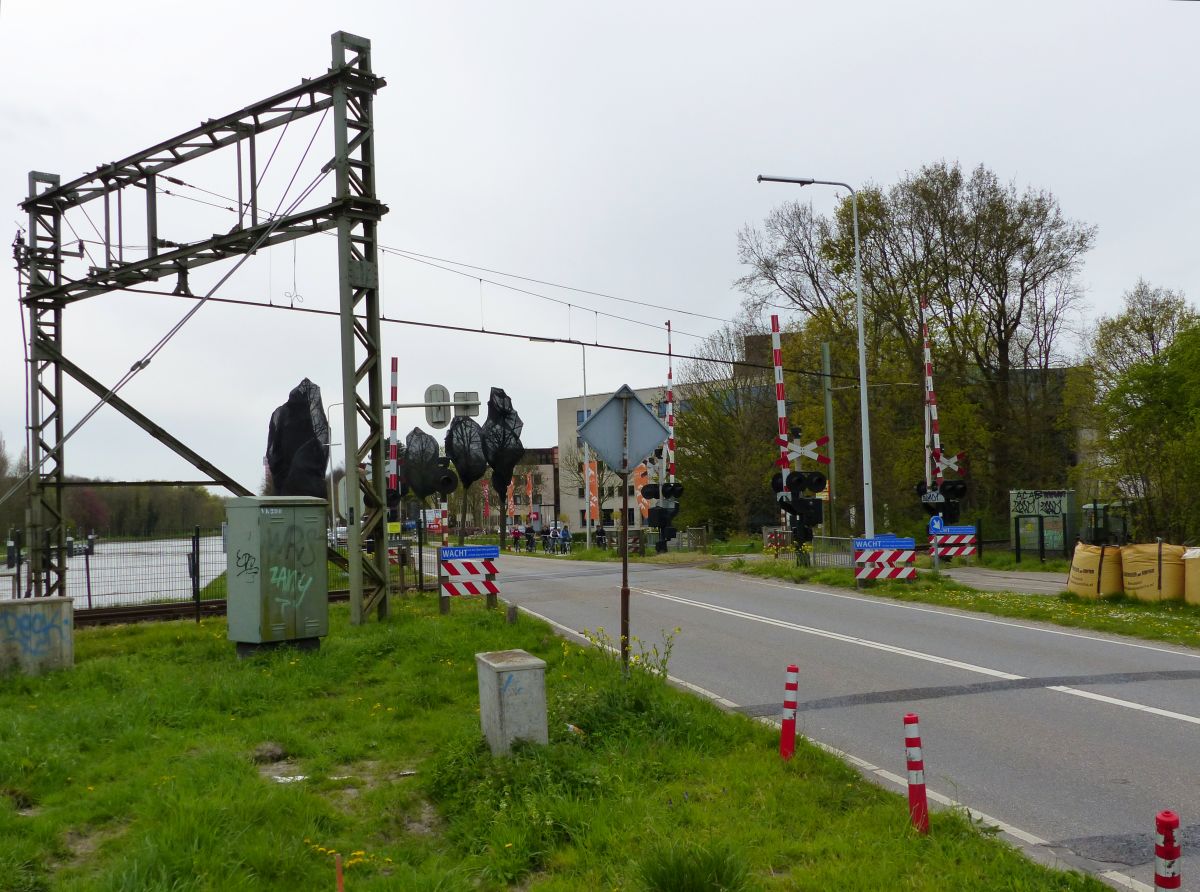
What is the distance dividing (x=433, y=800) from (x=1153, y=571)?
1434 centimetres

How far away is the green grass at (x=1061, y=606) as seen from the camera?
544 inches

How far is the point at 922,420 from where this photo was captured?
40.0m

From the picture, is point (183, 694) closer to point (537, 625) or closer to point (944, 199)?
point (537, 625)

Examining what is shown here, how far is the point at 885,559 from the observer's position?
67.2 ft

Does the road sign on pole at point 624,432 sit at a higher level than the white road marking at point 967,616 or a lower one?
higher

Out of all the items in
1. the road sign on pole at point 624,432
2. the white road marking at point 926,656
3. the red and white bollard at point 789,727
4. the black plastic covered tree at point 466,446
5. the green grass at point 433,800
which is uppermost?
the black plastic covered tree at point 466,446

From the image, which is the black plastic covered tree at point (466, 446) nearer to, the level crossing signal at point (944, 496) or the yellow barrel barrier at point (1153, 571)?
the level crossing signal at point (944, 496)

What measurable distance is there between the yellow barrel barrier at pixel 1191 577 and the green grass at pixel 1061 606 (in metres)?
0.15

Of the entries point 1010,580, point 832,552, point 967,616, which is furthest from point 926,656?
point 1010,580

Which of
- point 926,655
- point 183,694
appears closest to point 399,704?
point 183,694

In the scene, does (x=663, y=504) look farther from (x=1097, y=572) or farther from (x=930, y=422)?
(x=1097, y=572)

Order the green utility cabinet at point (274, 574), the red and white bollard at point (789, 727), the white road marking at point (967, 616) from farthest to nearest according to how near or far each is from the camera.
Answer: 1. the white road marking at point (967, 616)
2. the green utility cabinet at point (274, 574)
3. the red and white bollard at point (789, 727)

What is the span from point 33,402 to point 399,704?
1074cm

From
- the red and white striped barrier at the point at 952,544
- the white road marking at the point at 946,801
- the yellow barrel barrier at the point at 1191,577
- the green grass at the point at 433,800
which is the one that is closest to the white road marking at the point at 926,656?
the white road marking at the point at 946,801
